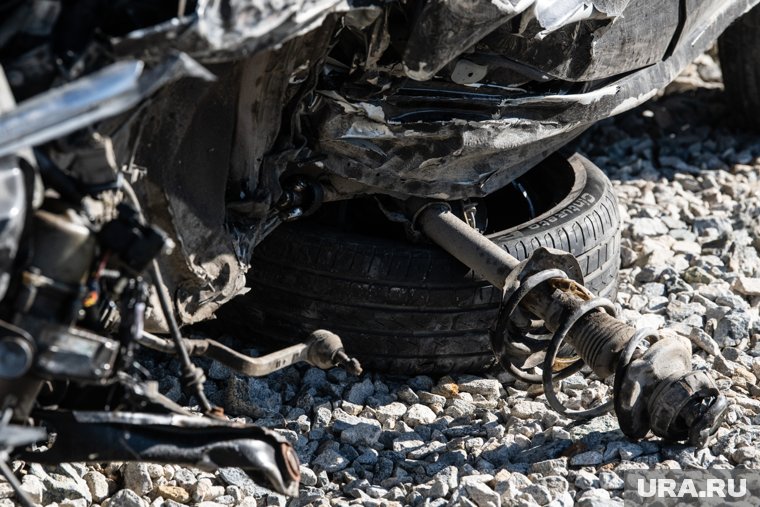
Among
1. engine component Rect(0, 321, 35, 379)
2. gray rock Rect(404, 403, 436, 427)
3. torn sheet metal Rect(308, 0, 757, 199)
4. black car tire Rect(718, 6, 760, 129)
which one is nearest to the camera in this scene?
engine component Rect(0, 321, 35, 379)

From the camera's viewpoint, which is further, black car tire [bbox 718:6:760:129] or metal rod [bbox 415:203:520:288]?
black car tire [bbox 718:6:760:129]

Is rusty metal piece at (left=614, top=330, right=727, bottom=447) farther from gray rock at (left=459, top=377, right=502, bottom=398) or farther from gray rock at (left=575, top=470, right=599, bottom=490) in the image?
gray rock at (left=459, top=377, right=502, bottom=398)

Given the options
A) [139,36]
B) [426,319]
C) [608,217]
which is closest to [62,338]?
[139,36]

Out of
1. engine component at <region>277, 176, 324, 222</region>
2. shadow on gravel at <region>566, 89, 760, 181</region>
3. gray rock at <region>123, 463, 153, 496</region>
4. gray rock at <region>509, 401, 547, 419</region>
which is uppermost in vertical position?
shadow on gravel at <region>566, 89, 760, 181</region>

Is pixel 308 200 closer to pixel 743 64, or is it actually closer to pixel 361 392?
pixel 361 392

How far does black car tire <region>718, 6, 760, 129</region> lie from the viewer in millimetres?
5242

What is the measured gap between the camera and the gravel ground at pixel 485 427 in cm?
289

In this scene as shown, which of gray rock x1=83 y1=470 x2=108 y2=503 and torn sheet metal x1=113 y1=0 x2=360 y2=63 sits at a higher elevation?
torn sheet metal x1=113 y1=0 x2=360 y2=63

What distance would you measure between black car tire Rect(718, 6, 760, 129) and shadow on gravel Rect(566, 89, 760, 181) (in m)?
0.12

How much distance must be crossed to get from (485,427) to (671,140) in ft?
9.22

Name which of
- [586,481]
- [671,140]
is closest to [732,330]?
[586,481]

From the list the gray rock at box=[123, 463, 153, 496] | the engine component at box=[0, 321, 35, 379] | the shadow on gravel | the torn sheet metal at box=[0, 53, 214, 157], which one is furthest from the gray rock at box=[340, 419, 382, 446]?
the shadow on gravel

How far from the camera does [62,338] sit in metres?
2.13

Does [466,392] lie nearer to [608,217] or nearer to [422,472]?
[422,472]
